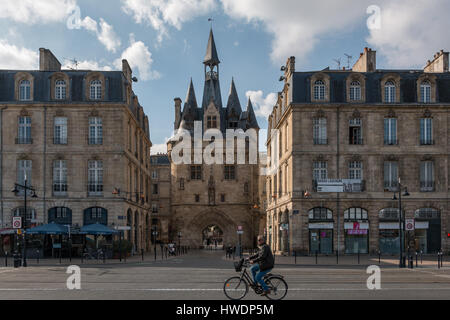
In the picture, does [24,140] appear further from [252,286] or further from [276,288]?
[276,288]

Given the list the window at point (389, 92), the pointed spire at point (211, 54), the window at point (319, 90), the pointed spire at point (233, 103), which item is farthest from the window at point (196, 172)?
the window at point (389, 92)

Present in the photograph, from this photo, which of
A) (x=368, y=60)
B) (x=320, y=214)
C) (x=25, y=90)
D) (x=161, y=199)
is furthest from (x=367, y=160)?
(x=161, y=199)

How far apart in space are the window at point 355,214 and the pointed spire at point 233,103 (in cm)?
3366

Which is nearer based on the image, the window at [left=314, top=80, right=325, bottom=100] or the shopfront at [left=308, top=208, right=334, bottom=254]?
the shopfront at [left=308, top=208, right=334, bottom=254]

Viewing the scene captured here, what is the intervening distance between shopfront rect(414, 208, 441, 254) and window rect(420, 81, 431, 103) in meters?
8.24

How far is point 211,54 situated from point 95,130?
35.8 m

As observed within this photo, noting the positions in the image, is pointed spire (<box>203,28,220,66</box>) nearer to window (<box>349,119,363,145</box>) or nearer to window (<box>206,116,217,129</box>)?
window (<box>206,116,217,129</box>)

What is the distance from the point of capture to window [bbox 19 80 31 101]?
38750mm

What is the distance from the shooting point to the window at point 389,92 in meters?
39.5

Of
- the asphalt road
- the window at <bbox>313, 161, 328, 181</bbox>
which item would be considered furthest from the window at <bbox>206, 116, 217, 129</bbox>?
the asphalt road

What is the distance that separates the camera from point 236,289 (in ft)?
44.4

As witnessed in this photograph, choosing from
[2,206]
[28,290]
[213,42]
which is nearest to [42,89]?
[2,206]

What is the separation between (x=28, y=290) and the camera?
1565 cm
